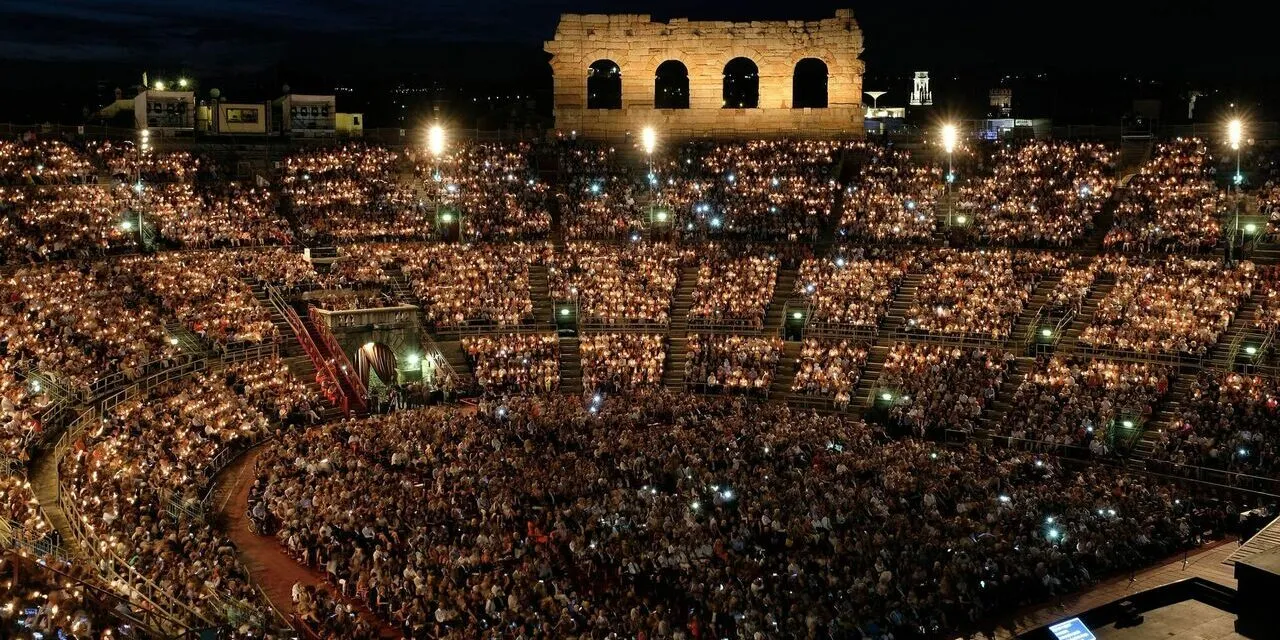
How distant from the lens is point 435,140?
169 feet

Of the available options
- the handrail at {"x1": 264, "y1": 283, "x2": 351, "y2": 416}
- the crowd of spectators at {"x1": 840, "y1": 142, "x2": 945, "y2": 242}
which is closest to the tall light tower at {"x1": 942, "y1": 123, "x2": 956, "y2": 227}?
the crowd of spectators at {"x1": 840, "y1": 142, "x2": 945, "y2": 242}

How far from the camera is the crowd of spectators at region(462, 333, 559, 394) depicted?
37625 mm

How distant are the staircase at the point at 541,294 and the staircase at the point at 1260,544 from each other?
1003 inches

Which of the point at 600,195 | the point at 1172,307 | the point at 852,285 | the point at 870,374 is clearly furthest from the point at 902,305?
the point at 600,195

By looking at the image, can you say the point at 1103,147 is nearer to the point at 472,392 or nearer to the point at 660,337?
the point at 660,337

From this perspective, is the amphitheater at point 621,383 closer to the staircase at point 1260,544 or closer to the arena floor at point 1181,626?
the staircase at point 1260,544

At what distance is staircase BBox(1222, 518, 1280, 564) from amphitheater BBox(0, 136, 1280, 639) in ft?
0.39

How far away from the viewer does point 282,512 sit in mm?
25234

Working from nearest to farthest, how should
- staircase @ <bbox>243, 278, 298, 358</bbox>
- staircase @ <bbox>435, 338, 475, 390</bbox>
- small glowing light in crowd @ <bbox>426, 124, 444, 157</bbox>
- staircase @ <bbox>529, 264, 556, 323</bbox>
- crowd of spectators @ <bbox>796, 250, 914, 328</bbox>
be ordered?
staircase @ <bbox>243, 278, 298, 358</bbox> < staircase @ <bbox>435, 338, 475, 390</bbox> < crowd of spectators @ <bbox>796, 250, 914, 328</bbox> < staircase @ <bbox>529, 264, 556, 323</bbox> < small glowing light in crowd @ <bbox>426, 124, 444, 157</bbox>

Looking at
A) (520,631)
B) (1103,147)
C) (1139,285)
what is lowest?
(520,631)

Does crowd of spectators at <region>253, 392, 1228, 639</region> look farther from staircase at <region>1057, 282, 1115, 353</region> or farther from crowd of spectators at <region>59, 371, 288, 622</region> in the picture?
staircase at <region>1057, 282, 1115, 353</region>

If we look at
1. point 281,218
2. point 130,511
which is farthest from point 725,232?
point 130,511

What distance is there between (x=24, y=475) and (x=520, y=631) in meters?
11.4

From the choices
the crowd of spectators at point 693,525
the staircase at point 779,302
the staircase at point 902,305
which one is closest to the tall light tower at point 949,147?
the staircase at point 902,305
